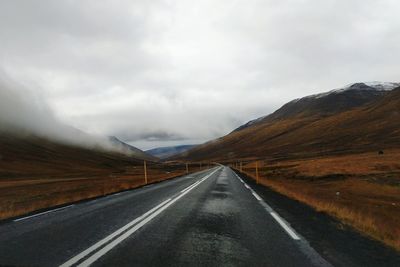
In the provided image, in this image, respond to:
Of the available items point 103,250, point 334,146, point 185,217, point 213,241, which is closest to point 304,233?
point 213,241

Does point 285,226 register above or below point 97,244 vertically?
below

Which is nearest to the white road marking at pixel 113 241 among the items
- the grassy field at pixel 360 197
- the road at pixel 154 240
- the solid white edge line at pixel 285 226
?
the road at pixel 154 240

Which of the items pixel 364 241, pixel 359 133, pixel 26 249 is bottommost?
pixel 364 241

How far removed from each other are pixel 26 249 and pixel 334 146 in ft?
595

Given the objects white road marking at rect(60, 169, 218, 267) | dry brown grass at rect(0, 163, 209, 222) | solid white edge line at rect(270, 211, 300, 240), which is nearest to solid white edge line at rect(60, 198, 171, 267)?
white road marking at rect(60, 169, 218, 267)

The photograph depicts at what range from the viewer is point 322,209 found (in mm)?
16156

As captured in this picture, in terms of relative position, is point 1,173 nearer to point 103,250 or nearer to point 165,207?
point 165,207

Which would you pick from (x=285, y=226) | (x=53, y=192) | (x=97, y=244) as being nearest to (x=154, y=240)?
(x=97, y=244)

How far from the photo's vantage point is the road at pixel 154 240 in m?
7.45

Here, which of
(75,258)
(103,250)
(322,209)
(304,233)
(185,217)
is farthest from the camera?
(322,209)

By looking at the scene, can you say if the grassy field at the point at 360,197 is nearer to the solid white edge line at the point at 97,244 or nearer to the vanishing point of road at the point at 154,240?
the vanishing point of road at the point at 154,240

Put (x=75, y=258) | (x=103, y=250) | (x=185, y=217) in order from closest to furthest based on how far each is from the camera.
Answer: (x=75, y=258), (x=103, y=250), (x=185, y=217)

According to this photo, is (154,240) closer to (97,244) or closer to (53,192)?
(97,244)

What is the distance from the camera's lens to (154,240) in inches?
367
